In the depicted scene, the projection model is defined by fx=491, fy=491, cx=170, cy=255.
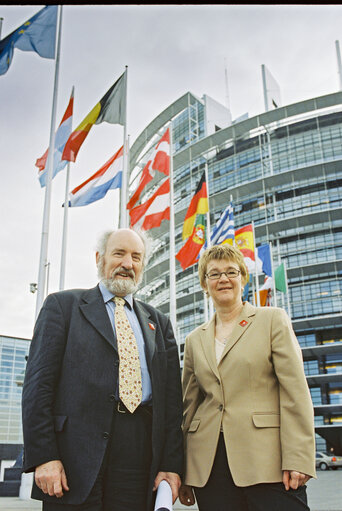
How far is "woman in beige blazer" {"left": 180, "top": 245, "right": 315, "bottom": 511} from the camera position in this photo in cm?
271

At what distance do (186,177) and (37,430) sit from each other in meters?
50.2

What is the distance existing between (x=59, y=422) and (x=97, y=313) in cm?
68

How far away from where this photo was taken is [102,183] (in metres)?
12.0

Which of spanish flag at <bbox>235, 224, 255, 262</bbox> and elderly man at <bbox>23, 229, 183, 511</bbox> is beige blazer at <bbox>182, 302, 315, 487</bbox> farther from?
spanish flag at <bbox>235, 224, 255, 262</bbox>

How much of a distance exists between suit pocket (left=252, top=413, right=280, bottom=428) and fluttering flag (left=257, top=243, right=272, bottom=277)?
20418 mm

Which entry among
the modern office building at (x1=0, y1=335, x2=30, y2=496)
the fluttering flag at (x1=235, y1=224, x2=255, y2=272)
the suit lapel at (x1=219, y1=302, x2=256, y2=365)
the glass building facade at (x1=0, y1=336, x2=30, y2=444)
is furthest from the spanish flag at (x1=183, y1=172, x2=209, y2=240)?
the glass building facade at (x1=0, y1=336, x2=30, y2=444)

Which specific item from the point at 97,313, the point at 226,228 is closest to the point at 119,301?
the point at 97,313

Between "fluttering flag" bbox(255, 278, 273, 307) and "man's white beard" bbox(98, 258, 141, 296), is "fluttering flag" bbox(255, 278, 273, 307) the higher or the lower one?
the higher one

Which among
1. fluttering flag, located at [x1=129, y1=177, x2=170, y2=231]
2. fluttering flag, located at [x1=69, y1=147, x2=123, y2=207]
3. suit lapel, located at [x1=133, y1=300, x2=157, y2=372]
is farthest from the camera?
fluttering flag, located at [x1=129, y1=177, x2=170, y2=231]

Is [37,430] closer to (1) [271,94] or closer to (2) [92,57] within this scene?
(2) [92,57]

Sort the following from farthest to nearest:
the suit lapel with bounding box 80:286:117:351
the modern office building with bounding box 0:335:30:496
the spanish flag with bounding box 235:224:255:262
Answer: the modern office building with bounding box 0:335:30:496
the spanish flag with bounding box 235:224:255:262
the suit lapel with bounding box 80:286:117:351

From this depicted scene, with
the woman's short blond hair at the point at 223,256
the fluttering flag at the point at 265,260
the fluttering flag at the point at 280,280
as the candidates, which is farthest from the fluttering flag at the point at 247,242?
the woman's short blond hair at the point at 223,256

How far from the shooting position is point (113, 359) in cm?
285

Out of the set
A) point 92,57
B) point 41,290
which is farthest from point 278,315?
point 92,57
